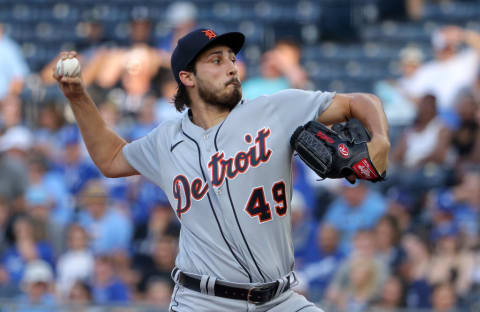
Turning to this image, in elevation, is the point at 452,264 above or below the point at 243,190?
below

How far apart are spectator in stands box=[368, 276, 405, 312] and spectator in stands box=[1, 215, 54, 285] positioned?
2.91m

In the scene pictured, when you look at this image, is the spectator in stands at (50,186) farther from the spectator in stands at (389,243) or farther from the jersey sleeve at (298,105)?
the jersey sleeve at (298,105)

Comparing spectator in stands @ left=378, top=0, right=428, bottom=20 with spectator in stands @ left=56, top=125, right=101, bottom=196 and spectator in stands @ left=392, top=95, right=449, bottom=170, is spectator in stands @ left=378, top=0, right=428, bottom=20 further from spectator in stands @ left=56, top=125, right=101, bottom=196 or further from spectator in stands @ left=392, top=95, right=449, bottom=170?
spectator in stands @ left=56, top=125, right=101, bottom=196

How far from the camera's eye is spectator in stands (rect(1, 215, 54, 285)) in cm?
761

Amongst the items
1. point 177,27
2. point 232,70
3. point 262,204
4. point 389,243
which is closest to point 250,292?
point 262,204

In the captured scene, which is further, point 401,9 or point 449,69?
point 401,9

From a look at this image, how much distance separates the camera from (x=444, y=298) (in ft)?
20.5

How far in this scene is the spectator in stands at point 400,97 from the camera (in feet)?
27.5

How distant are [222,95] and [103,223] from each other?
417 centimetres

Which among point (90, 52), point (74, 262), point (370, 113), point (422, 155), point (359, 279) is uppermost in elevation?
point (370, 113)

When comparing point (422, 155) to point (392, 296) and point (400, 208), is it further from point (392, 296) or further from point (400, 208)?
point (392, 296)

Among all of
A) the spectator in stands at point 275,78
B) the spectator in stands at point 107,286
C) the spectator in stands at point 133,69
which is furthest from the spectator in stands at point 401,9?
the spectator in stands at point 107,286

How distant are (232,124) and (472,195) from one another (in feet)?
12.1

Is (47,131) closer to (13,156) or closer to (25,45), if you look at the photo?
(13,156)
